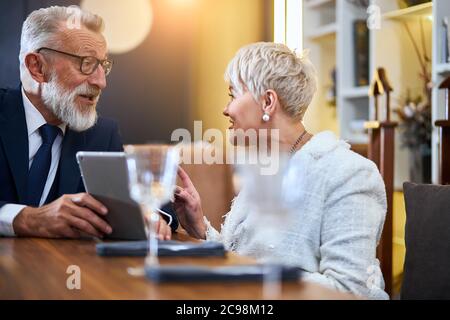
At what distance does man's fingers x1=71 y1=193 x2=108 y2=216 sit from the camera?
141 centimetres

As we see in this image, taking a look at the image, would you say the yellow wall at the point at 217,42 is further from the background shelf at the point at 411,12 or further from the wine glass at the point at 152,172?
the wine glass at the point at 152,172

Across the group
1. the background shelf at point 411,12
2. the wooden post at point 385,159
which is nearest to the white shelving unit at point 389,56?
the background shelf at point 411,12

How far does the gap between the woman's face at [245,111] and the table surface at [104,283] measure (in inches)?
20.0

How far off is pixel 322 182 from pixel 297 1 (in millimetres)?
1985

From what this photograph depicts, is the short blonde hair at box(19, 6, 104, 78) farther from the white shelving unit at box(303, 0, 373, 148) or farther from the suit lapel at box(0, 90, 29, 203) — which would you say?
the white shelving unit at box(303, 0, 373, 148)

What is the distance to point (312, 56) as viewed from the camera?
14.4ft

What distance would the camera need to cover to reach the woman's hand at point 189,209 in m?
1.72

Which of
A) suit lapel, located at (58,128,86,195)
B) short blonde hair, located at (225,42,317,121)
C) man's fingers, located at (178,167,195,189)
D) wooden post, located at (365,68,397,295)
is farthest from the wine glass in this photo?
wooden post, located at (365,68,397,295)

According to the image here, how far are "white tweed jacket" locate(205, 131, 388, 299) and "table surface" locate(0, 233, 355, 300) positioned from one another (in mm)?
229

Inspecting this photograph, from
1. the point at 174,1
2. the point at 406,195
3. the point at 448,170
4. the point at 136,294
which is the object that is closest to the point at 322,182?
the point at 406,195

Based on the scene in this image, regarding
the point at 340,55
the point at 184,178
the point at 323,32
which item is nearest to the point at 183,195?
the point at 184,178

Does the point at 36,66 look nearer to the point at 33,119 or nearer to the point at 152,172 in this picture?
the point at 33,119

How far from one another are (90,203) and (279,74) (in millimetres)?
529

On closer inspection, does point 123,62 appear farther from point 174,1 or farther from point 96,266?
point 96,266
